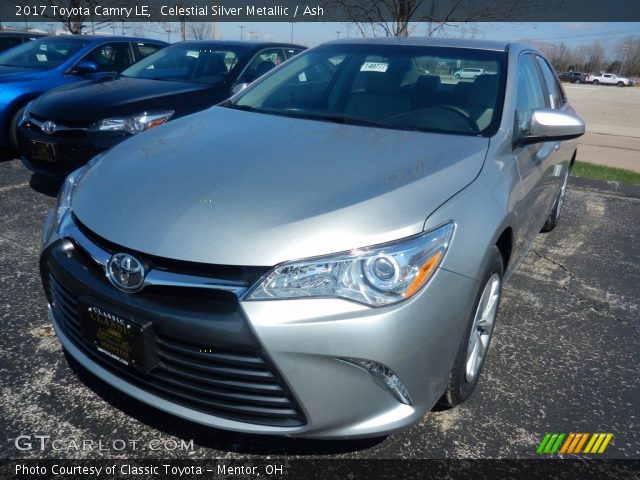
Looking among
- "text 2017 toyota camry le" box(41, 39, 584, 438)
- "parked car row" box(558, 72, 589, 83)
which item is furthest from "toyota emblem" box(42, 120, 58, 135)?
"parked car row" box(558, 72, 589, 83)

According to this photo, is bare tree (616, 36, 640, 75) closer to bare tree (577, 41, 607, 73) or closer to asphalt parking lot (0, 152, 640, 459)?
bare tree (577, 41, 607, 73)

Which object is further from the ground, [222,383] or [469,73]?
[469,73]

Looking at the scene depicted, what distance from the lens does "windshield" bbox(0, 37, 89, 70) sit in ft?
21.7

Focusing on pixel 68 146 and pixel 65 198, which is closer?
pixel 65 198

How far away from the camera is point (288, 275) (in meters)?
1.62

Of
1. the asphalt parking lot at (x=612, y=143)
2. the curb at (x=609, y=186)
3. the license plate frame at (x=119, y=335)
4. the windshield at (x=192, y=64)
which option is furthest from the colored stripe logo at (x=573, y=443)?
the asphalt parking lot at (x=612, y=143)

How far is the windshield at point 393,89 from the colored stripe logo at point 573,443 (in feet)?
4.41

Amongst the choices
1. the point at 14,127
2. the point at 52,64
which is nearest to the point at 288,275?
the point at 14,127

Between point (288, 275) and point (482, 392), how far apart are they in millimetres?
1285

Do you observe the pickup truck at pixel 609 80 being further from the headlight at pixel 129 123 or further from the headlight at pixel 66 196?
the headlight at pixel 66 196

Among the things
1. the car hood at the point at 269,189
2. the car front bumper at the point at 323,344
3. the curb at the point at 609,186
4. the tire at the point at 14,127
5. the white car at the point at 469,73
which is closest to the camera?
the car front bumper at the point at 323,344

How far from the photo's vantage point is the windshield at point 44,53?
6.60 metres

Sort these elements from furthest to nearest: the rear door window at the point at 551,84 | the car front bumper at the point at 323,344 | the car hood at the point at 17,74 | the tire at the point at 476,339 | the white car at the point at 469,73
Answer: the car hood at the point at 17,74, the rear door window at the point at 551,84, the white car at the point at 469,73, the tire at the point at 476,339, the car front bumper at the point at 323,344

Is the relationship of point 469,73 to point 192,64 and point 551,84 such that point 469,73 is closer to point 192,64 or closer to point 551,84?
point 551,84
